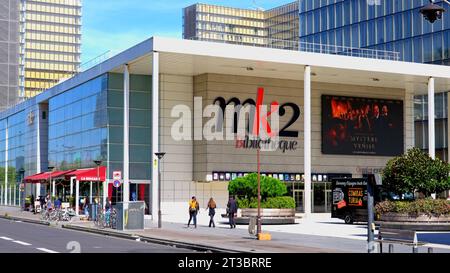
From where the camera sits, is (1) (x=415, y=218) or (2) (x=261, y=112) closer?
(1) (x=415, y=218)

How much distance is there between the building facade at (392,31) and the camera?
84.8 m

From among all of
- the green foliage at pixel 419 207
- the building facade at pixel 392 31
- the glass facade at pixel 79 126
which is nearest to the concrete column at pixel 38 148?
the glass facade at pixel 79 126

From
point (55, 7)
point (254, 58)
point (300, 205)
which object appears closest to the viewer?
point (254, 58)

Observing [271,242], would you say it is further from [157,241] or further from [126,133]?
[126,133]

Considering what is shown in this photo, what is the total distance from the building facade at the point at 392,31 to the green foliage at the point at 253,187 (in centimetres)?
4285

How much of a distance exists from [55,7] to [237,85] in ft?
472

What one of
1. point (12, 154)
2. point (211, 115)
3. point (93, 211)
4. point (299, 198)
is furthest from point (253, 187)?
point (12, 154)

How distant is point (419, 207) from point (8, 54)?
5839 inches

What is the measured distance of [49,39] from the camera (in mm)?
192875

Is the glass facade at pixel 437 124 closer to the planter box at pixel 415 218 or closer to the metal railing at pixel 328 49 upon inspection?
the metal railing at pixel 328 49

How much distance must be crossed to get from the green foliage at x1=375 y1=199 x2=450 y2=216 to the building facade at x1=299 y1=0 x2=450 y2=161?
159 feet

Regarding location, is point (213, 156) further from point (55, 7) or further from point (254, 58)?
point (55, 7)

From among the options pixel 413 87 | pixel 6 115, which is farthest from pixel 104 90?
pixel 6 115

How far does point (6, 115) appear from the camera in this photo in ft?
307
